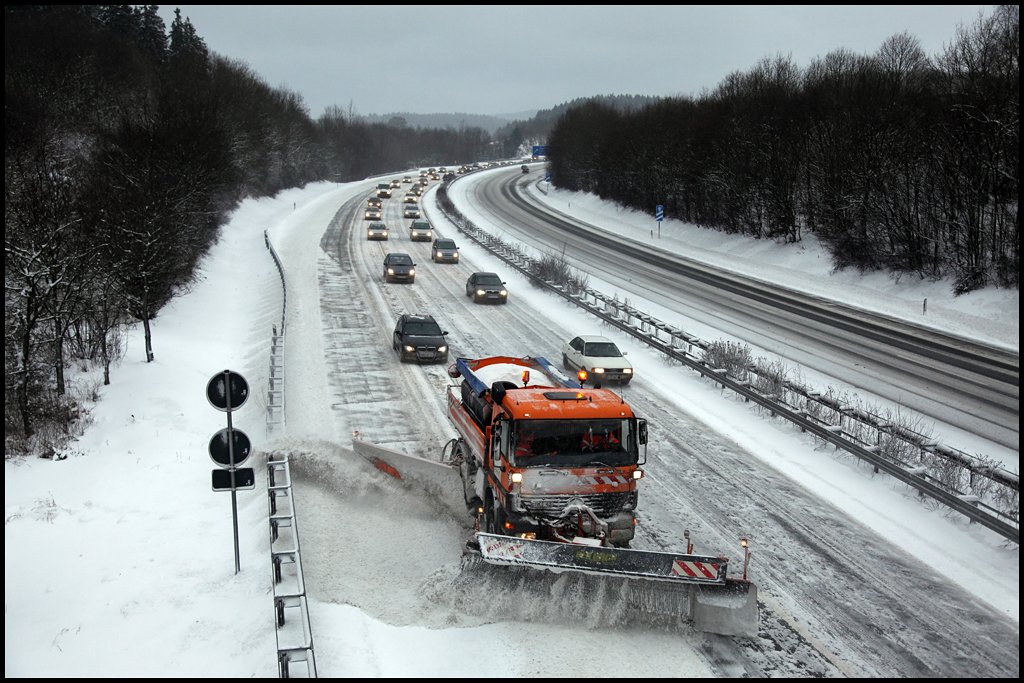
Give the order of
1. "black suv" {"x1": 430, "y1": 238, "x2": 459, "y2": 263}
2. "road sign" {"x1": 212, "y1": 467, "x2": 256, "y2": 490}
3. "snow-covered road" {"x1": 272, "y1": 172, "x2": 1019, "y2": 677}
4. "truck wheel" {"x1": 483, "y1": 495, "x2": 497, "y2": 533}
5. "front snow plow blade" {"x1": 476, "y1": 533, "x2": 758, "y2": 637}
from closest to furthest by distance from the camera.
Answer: "snow-covered road" {"x1": 272, "y1": 172, "x2": 1019, "y2": 677}, "front snow plow blade" {"x1": 476, "y1": 533, "x2": 758, "y2": 637}, "road sign" {"x1": 212, "y1": 467, "x2": 256, "y2": 490}, "truck wheel" {"x1": 483, "y1": 495, "x2": 497, "y2": 533}, "black suv" {"x1": 430, "y1": 238, "x2": 459, "y2": 263}

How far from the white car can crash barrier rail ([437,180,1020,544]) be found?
2462 millimetres

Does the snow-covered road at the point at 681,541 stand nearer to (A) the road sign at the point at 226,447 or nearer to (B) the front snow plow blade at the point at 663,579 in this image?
(B) the front snow plow blade at the point at 663,579

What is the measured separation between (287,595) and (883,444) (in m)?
13.4

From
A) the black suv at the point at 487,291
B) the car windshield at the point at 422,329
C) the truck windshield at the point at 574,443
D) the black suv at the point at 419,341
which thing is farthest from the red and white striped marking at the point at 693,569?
the black suv at the point at 487,291

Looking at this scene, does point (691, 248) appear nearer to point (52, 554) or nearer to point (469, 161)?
point (52, 554)

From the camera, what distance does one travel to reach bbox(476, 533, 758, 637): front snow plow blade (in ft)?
31.9

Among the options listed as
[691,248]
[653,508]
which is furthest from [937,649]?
[691,248]

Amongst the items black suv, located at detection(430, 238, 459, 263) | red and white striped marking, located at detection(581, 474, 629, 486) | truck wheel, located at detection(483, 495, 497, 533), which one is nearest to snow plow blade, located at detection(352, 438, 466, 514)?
truck wheel, located at detection(483, 495, 497, 533)

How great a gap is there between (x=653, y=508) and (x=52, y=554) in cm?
1008

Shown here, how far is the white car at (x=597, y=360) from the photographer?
74.2 ft

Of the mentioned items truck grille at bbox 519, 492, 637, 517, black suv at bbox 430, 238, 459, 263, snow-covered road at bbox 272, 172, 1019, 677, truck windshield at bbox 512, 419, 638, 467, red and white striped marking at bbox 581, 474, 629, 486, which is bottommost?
snow-covered road at bbox 272, 172, 1019, 677

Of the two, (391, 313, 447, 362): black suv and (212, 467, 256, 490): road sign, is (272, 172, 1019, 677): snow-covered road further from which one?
(212, 467, 256, 490): road sign

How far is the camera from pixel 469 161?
19762cm

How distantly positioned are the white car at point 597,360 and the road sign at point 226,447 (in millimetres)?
12981
